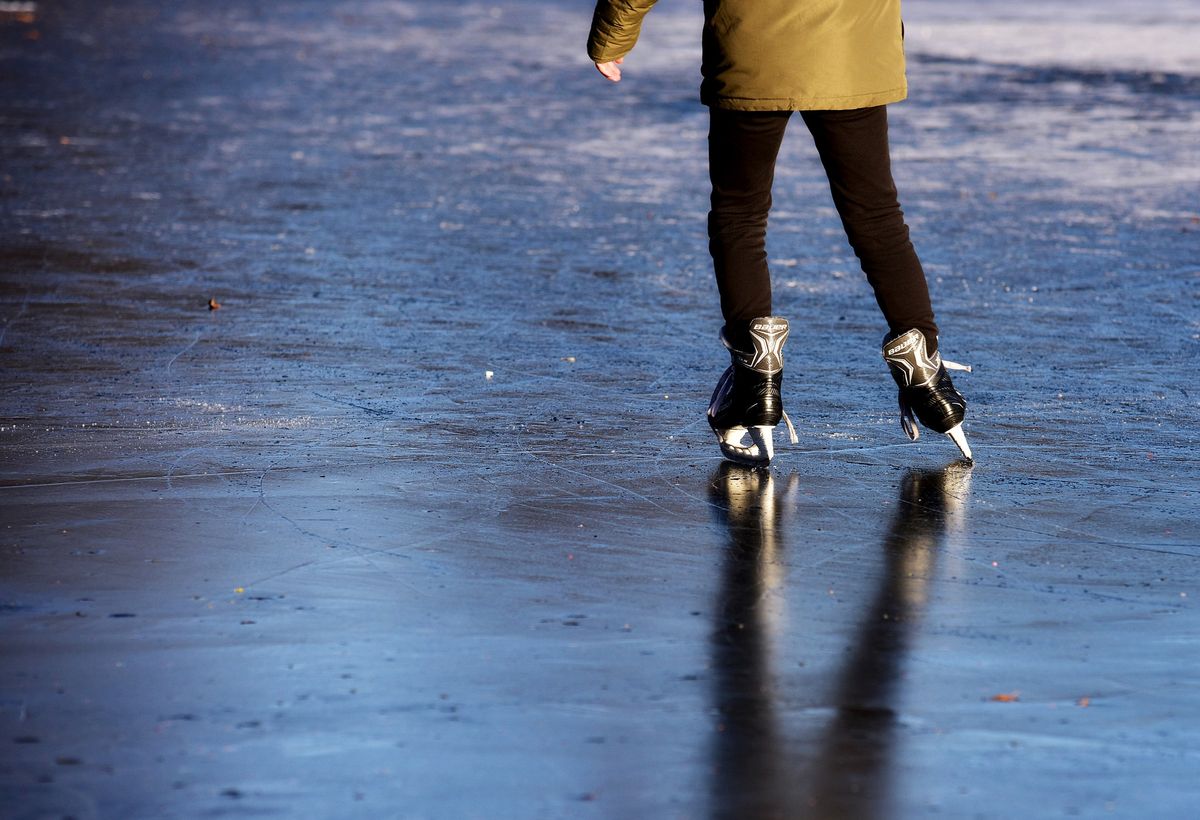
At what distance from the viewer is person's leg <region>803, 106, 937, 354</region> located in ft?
16.9

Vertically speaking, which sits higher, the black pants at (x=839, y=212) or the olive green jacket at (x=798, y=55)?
the olive green jacket at (x=798, y=55)

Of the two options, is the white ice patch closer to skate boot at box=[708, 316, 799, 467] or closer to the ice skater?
the ice skater

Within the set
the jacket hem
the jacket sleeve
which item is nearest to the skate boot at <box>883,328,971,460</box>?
the jacket hem

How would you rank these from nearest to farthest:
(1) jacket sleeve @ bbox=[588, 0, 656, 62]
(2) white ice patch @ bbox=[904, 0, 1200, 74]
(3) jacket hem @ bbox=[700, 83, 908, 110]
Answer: (3) jacket hem @ bbox=[700, 83, 908, 110] → (1) jacket sleeve @ bbox=[588, 0, 656, 62] → (2) white ice patch @ bbox=[904, 0, 1200, 74]

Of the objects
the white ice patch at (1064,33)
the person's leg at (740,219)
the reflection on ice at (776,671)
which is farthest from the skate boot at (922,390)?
the white ice patch at (1064,33)

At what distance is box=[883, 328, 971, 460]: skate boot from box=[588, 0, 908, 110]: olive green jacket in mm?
687

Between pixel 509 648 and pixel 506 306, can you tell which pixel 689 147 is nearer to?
pixel 506 306

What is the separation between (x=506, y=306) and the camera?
23.8ft

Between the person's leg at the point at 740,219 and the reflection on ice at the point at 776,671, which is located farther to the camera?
the person's leg at the point at 740,219

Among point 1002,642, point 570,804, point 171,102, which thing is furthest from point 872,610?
point 171,102

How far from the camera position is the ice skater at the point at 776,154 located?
501 cm

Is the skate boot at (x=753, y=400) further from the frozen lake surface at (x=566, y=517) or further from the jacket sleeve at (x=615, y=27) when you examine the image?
the jacket sleeve at (x=615, y=27)

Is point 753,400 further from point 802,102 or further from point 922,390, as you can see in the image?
point 802,102

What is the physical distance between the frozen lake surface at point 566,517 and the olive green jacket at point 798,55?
983mm
